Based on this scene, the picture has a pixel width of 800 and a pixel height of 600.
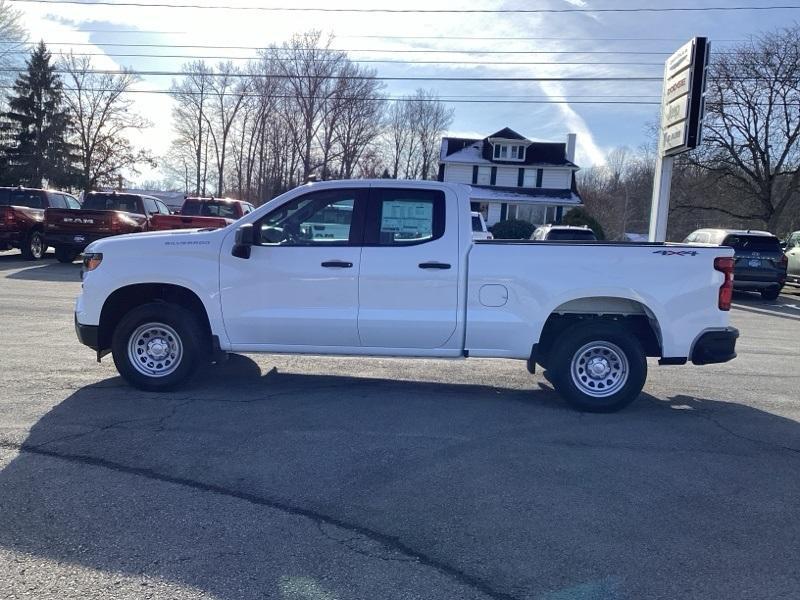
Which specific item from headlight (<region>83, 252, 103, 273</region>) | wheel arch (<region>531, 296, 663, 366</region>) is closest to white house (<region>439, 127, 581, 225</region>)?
wheel arch (<region>531, 296, 663, 366</region>)

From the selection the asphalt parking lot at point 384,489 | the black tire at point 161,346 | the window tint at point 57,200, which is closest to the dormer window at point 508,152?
the window tint at point 57,200

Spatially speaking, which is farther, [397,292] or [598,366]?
[598,366]

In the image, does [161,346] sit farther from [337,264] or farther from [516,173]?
[516,173]

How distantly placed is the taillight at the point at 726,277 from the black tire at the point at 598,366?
2.80 ft

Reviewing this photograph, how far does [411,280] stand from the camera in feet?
20.4

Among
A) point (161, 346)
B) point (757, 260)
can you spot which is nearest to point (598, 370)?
point (161, 346)

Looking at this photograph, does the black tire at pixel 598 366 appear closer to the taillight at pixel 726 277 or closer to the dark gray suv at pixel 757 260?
the taillight at pixel 726 277

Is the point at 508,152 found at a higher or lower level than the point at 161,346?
higher

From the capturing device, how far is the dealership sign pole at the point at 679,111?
12930 mm

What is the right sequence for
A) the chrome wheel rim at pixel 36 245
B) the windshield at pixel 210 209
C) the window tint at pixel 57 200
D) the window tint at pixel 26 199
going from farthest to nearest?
the window tint at pixel 57 200
the windshield at pixel 210 209
the window tint at pixel 26 199
the chrome wheel rim at pixel 36 245

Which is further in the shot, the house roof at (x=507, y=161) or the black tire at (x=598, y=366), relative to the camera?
the house roof at (x=507, y=161)

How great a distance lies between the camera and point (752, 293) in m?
21.2

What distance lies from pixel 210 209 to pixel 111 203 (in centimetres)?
286

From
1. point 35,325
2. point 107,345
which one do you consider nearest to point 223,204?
point 35,325
